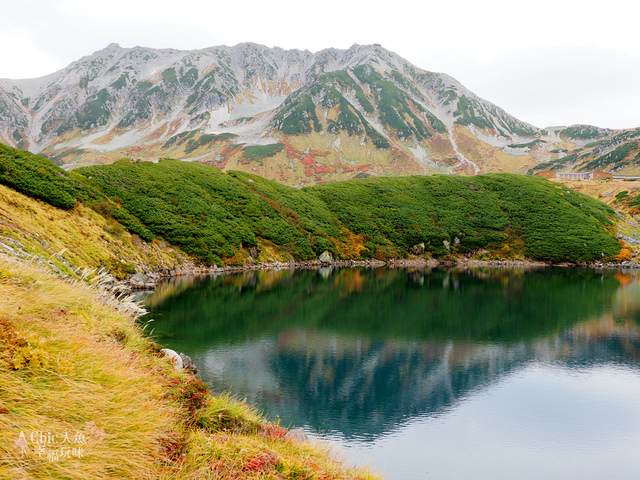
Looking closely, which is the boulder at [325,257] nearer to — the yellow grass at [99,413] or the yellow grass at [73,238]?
the yellow grass at [73,238]

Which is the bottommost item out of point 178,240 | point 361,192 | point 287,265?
point 287,265

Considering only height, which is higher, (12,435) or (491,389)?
(12,435)

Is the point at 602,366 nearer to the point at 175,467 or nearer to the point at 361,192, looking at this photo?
the point at 175,467

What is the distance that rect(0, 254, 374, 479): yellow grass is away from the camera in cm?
482

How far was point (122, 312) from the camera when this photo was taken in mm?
12062

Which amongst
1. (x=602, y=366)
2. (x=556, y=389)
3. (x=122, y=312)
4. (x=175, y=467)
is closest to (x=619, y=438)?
(x=556, y=389)

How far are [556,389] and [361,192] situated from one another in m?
80.8

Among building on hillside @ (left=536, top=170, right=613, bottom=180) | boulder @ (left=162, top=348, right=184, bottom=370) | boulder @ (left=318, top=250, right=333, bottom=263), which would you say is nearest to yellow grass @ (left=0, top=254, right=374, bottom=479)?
boulder @ (left=162, top=348, right=184, bottom=370)

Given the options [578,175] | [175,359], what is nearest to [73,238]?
[175,359]

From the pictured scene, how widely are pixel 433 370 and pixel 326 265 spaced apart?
166 ft

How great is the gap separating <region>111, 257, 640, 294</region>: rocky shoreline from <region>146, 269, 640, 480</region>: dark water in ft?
10.3

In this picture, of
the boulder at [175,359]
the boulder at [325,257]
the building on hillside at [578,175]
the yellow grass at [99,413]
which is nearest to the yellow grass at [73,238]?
the boulder at [175,359]

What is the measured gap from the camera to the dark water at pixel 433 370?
48.8 feet

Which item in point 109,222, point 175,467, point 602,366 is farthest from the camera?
point 109,222
